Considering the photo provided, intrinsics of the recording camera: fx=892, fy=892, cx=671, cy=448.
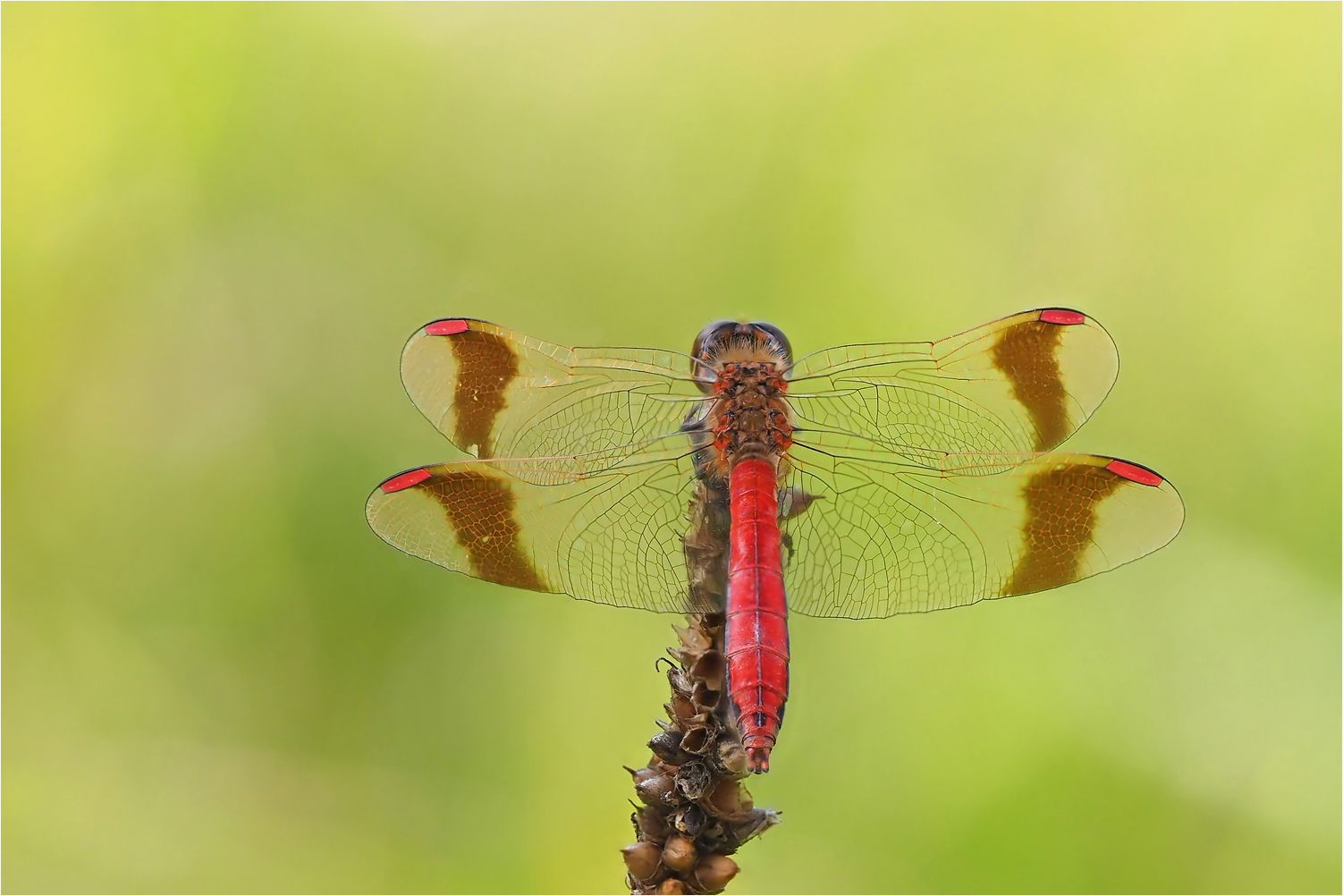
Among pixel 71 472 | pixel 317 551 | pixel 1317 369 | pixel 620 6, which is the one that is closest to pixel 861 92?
pixel 620 6

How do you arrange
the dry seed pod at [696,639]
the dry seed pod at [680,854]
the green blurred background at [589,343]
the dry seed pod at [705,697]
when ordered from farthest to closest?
the green blurred background at [589,343], the dry seed pod at [696,639], the dry seed pod at [705,697], the dry seed pod at [680,854]

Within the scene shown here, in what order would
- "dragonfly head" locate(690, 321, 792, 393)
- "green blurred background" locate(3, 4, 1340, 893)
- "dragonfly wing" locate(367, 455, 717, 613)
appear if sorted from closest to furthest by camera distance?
"dragonfly wing" locate(367, 455, 717, 613)
"dragonfly head" locate(690, 321, 792, 393)
"green blurred background" locate(3, 4, 1340, 893)

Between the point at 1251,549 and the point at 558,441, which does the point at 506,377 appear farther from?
the point at 1251,549

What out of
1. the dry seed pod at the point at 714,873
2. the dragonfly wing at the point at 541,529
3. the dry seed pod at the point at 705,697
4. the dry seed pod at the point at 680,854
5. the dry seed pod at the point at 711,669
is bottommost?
the dry seed pod at the point at 714,873

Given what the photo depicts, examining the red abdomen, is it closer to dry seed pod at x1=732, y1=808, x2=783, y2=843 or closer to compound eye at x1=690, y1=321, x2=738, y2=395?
dry seed pod at x1=732, y1=808, x2=783, y2=843

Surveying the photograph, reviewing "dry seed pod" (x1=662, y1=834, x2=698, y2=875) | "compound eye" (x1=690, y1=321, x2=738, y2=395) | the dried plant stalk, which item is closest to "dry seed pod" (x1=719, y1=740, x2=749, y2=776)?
the dried plant stalk

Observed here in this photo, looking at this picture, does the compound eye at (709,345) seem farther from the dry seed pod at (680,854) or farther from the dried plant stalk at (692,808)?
the dry seed pod at (680,854)

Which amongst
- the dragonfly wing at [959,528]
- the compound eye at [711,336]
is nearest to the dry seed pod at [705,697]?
the dragonfly wing at [959,528]
